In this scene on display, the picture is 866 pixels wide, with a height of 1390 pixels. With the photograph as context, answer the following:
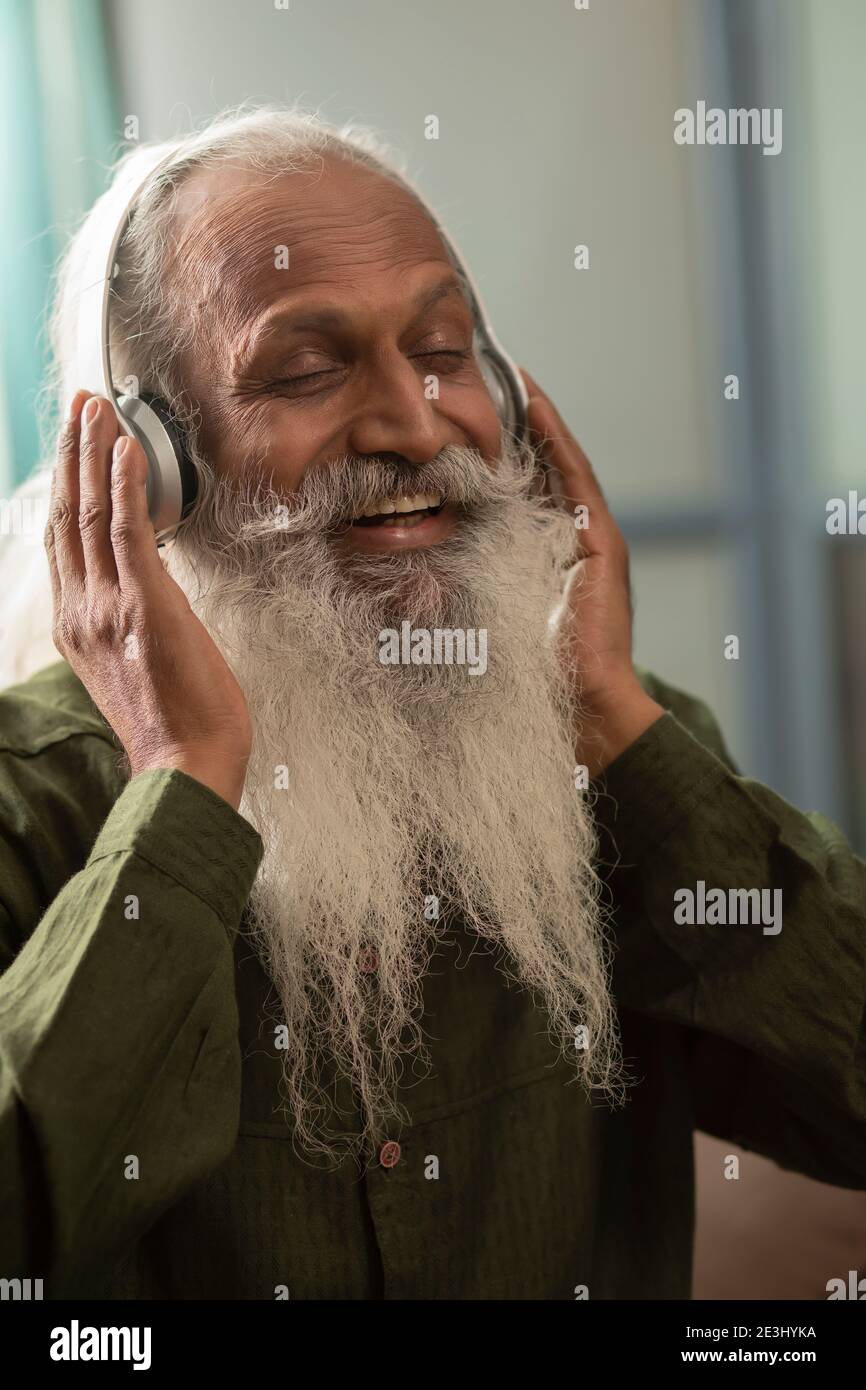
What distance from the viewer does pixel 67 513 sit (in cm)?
121

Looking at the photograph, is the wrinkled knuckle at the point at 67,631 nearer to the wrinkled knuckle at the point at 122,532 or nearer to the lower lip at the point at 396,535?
the wrinkled knuckle at the point at 122,532

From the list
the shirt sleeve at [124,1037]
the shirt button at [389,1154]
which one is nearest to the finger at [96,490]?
the shirt sleeve at [124,1037]

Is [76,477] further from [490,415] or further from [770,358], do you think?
[770,358]

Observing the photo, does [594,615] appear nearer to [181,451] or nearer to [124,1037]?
[181,451]

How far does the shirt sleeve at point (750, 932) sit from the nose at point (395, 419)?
413 mm

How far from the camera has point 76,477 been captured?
1.22 metres

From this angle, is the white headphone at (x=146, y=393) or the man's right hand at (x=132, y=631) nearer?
the man's right hand at (x=132, y=631)

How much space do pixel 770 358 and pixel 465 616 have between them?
1794 millimetres

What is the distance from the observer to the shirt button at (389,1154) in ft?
3.89

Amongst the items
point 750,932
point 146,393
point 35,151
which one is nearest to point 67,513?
point 146,393

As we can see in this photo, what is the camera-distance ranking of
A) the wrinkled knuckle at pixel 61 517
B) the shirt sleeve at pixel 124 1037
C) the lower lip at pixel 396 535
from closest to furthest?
the shirt sleeve at pixel 124 1037 < the wrinkled knuckle at pixel 61 517 < the lower lip at pixel 396 535

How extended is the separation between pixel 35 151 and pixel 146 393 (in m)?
1.30
